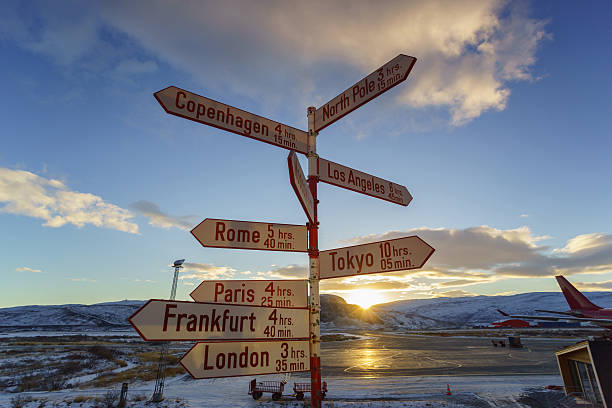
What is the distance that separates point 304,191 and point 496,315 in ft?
737

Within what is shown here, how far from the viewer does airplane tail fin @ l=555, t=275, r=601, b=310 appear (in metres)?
36.0

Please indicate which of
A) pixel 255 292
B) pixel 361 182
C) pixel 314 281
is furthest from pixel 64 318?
pixel 361 182

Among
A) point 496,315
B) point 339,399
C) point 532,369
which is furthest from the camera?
point 496,315

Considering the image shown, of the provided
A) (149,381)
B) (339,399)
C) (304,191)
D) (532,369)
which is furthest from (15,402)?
(532,369)

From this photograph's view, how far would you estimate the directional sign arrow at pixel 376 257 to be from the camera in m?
4.51

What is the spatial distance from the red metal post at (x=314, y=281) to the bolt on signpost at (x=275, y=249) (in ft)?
0.05

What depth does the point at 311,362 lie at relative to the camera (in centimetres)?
433

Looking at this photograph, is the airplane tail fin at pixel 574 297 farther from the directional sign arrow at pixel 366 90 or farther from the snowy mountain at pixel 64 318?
the snowy mountain at pixel 64 318

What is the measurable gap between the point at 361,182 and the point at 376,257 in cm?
148

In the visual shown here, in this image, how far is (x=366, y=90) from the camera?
5113mm

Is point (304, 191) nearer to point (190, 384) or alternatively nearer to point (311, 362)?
point (311, 362)

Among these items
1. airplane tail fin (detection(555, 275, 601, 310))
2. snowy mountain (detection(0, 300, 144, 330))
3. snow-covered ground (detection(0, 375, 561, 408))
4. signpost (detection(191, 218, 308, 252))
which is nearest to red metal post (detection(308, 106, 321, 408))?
signpost (detection(191, 218, 308, 252))

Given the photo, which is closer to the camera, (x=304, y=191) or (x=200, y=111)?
(x=304, y=191)

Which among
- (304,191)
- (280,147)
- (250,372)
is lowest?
(250,372)
